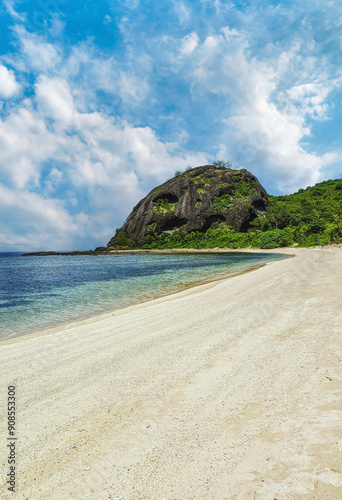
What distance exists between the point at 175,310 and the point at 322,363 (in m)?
6.08

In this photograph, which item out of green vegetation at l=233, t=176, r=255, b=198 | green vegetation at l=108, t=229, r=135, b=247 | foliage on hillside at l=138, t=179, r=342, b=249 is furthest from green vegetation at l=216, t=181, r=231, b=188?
green vegetation at l=108, t=229, r=135, b=247

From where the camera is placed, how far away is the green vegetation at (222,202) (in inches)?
4193

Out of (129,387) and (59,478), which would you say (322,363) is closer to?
(129,387)

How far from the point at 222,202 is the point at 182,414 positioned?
108 metres

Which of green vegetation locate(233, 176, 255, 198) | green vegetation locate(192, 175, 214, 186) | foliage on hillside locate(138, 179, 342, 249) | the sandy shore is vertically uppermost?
green vegetation locate(192, 175, 214, 186)

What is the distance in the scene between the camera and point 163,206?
118 metres

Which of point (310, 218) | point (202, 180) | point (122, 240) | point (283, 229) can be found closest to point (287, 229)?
point (283, 229)

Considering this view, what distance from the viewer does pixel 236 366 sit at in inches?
204

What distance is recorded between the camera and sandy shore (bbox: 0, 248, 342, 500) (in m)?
2.63

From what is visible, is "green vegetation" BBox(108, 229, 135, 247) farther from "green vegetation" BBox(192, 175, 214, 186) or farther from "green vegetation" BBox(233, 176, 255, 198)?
"green vegetation" BBox(233, 176, 255, 198)

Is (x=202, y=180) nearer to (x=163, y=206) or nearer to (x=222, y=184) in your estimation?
(x=222, y=184)

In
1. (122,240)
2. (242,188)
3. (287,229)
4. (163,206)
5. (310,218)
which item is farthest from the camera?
(122,240)

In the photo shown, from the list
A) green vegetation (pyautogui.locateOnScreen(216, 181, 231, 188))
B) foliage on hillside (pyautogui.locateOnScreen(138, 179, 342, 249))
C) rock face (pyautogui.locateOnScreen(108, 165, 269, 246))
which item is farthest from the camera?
green vegetation (pyautogui.locateOnScreen(216, 181, 231, 188))

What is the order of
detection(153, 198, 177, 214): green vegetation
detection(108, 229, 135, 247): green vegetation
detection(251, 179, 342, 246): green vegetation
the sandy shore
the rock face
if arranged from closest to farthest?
1. the sandy shore
2. detection(251, 179, 342, 246): green vegetation
3. the rock face
4. detection(153, 198, 177, 214): green vegetation
5. detection(108, 229, 135, 247): green vegetation
